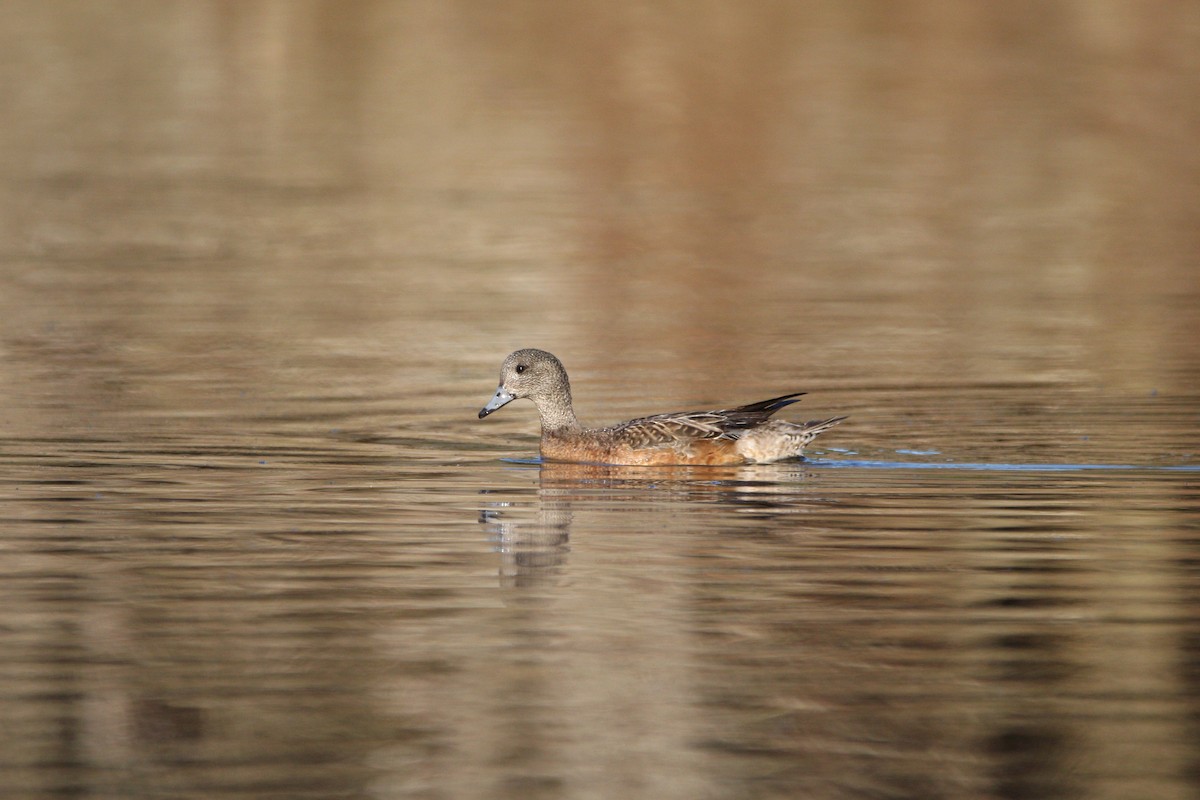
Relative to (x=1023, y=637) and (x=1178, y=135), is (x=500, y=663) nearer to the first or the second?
(x=1023, y=637)

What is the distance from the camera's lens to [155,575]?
978 centimetres

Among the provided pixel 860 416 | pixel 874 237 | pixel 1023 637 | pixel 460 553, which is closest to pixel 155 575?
pixel 460 553

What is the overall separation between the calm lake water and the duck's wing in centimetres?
26

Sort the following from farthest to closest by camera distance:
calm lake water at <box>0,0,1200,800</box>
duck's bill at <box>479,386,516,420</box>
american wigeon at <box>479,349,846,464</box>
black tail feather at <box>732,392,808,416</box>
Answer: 1. duck's bill at <box>479,386,516,420</box>
2. american wigeon at <box>479,349,846,464</box>
3. black tail feather at <box>732,392,808,416</box>
4. calm lake water at <box>0,0,1200,800</box>

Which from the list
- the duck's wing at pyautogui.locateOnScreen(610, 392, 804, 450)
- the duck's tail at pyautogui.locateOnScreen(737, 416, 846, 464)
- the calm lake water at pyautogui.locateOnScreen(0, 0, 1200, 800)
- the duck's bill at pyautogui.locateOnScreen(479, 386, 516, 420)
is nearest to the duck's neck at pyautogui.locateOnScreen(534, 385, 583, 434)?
the duck's bill at pyautogui.locateOnScreen(479, 386, 516, 420)

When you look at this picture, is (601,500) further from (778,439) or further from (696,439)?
(778,439)

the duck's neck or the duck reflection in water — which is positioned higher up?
the duck's neck

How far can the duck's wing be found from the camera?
44.4ft

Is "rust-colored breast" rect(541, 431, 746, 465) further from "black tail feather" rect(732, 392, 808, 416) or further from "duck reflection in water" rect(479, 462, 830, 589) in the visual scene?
"black tail feather" rect(732, 392, 808, 416)

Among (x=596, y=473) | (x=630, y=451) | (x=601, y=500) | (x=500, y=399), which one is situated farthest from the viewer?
(x=500, y=399)

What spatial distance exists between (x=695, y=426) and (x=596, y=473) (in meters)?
0.64

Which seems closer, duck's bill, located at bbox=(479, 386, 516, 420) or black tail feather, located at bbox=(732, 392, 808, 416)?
black tail feather, located at bbox=(732, 392, 808, 416)

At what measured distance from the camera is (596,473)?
13.4 meters

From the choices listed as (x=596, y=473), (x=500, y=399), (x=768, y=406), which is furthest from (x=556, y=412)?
(x=768, y=406)
